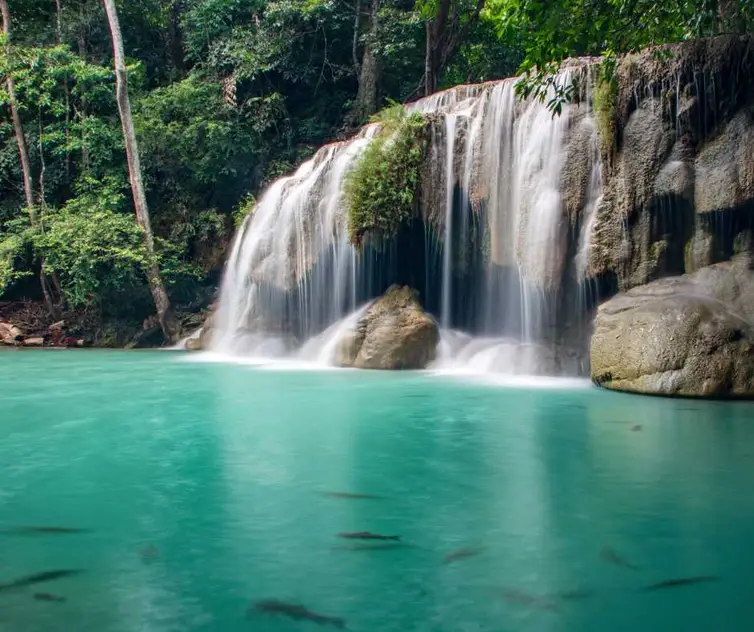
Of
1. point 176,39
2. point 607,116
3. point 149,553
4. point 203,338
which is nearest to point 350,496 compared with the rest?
point 149,553

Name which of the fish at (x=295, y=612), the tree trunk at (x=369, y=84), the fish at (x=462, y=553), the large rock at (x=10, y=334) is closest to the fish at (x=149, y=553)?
the fish at (x=295, y=612)

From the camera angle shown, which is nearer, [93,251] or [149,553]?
[149,553]

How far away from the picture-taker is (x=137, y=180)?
1800 cm

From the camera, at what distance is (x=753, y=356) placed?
7809mm

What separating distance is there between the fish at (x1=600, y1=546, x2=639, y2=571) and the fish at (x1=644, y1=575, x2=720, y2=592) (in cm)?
16

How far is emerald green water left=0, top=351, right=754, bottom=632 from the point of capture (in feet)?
9.16

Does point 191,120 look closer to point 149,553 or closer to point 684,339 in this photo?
point 684,339

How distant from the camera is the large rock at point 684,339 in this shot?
7.87m

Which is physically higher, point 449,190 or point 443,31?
point 443,31

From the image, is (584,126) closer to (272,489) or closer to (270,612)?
(272,489)

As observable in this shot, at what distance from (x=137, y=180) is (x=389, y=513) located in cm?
1583

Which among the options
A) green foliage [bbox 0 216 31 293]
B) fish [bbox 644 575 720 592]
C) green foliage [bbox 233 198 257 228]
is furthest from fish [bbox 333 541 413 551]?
green foliage [bbox 0 216 31 293]

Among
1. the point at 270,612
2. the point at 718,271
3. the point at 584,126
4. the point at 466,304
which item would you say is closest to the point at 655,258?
the point at 718,271

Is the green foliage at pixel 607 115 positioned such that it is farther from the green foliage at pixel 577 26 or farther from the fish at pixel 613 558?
the fish at pixel 613 558
